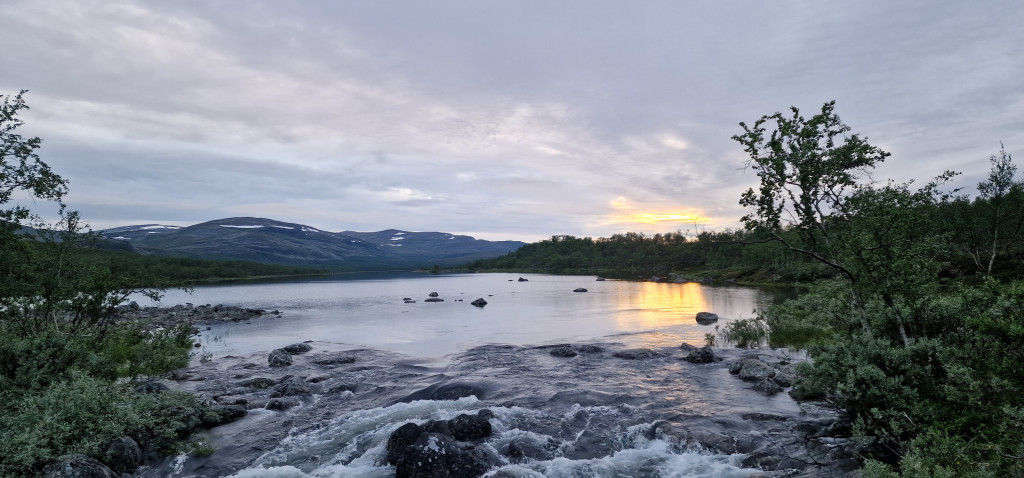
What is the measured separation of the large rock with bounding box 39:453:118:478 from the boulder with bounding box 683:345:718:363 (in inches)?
1095

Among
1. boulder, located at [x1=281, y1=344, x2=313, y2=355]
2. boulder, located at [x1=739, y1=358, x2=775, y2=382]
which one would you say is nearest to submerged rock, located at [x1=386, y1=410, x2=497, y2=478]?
boulder, located at [x1=739, y1=358, x2=775, y2=382]

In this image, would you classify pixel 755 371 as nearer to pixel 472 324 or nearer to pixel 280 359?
pixel 280 359

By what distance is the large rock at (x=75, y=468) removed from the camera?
1135 centimetres

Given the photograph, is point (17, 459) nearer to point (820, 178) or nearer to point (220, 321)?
point (820, 178)

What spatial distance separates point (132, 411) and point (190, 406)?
352cm

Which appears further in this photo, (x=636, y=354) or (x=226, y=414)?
(x=636, y=354)

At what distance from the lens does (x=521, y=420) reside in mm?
18312

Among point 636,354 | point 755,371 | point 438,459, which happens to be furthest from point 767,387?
point 438,459

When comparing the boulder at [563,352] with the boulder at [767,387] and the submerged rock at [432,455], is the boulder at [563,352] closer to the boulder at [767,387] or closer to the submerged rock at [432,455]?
the boulder at [767,387]

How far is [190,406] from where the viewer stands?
17891mm

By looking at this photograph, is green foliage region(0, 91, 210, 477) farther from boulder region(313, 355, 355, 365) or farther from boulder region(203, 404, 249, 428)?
boulder region(313, 355, 355, 365)

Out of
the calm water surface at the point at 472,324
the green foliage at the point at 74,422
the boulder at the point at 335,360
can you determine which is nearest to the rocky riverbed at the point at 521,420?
the boulder at the point at 335,360

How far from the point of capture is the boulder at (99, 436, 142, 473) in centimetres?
1336

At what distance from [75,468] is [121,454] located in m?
2.16
